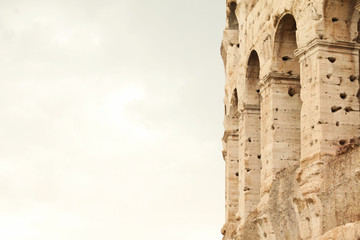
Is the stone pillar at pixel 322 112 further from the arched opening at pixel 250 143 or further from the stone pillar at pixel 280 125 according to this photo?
the arched opening at pixel 250 143

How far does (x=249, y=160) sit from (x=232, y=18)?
17.0 feet

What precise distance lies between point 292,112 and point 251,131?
7.37ft

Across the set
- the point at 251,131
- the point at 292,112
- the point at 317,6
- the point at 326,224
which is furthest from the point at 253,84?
the point at 326,224

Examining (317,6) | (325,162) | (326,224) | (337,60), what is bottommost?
(326,224)

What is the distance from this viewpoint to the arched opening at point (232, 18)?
2252 centimetres

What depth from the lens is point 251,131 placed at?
63.4 ft

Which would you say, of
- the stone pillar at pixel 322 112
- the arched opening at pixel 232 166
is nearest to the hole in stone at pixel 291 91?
the stone pillar at pixel 322 112

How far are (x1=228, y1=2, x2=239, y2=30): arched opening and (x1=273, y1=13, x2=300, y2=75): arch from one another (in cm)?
523

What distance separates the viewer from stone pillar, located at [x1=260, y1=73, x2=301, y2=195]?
17.0m

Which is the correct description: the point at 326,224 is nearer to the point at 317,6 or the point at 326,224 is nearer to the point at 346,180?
the point at 346,180

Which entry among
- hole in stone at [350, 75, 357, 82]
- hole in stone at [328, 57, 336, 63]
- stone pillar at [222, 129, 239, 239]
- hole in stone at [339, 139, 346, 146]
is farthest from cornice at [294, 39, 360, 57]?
stone pillar at [222, 129, 239, 239]

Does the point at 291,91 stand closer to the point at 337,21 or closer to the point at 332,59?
the point at 332,59

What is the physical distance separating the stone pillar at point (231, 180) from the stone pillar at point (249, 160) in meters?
2.04

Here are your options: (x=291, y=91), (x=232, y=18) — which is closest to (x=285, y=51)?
(x=291, y=91)
